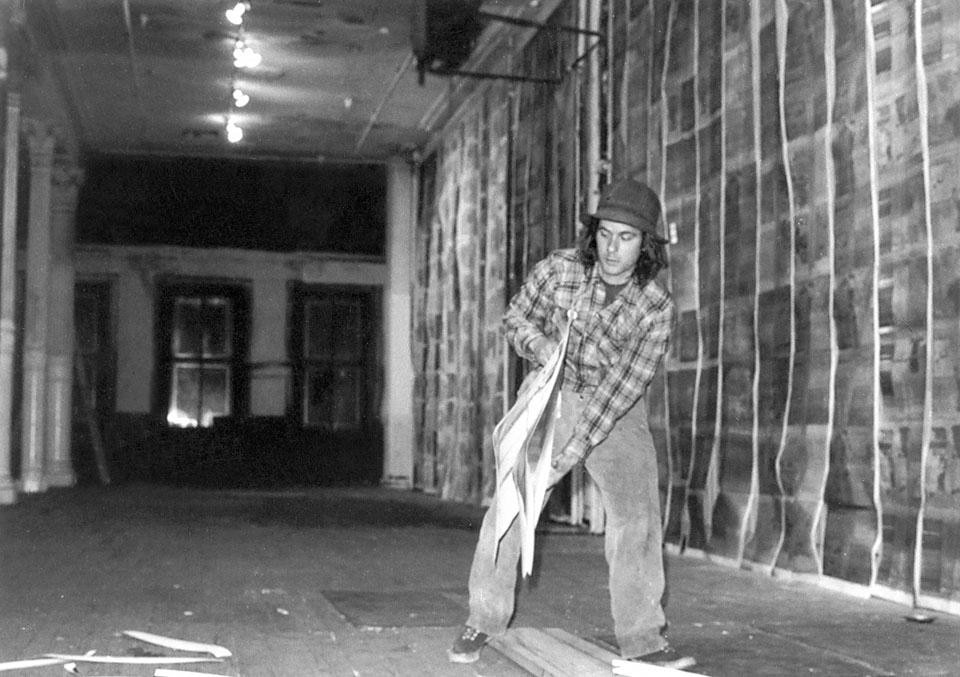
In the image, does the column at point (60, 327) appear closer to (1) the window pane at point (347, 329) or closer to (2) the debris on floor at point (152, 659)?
(1) the window pane at point (347, 329)

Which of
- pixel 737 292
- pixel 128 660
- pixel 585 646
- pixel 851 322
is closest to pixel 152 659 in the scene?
pixel 128 660

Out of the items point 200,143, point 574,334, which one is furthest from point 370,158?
point 574,334

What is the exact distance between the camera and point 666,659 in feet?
12.4

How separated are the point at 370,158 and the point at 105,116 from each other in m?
3.29

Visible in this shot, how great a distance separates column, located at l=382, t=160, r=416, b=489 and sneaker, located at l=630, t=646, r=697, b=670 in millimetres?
12140

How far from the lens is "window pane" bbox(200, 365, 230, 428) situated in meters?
16.4

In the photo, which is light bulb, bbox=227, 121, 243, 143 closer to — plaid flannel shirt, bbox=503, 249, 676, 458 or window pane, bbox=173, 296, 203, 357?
window pane, bbox=173, 296, 203, 357

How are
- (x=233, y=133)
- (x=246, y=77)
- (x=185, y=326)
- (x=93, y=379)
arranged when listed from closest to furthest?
(x=246, y=77)
(x=233, y=133)
(x=93, y=379)
(x=185, y=326)

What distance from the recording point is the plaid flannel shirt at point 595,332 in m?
3.75

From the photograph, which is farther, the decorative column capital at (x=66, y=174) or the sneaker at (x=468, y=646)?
the decorative column capital at (x=66, y=174)

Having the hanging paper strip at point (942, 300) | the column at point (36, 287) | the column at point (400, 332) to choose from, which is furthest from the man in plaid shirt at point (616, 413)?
the column at point (400, 332)

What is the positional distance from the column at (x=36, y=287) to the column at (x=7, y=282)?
137 centimetres

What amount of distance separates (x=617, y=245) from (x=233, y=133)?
11.6 m

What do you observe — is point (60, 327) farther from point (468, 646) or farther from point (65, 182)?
point (468, 646)
